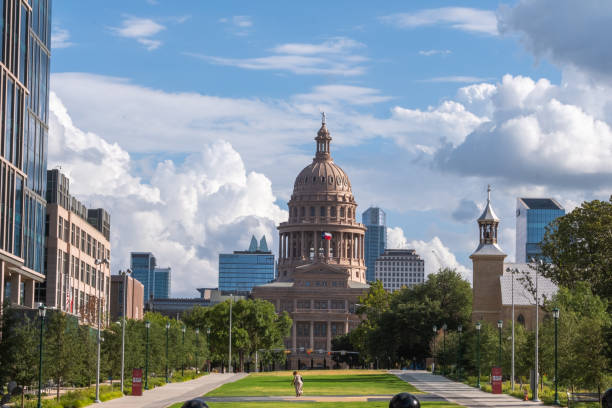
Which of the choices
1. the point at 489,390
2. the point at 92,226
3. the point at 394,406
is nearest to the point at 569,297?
the point at 489,390

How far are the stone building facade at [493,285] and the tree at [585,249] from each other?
108 ft

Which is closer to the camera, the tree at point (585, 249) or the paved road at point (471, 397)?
the paved road at point (471, 397)

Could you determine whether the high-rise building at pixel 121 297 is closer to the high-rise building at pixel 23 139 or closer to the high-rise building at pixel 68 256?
the high-rise building at pixel 68 256

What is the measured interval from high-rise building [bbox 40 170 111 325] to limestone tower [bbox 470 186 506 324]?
139 ft

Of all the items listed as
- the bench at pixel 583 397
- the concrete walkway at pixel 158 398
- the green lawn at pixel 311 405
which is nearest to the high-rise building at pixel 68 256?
the concrete walkway at pixel 158 398

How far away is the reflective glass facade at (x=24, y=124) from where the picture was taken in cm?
7919

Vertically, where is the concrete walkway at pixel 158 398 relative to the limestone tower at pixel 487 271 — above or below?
below

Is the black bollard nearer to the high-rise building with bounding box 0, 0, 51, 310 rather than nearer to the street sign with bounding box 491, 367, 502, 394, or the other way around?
the street sign with bounding box 491, 367, 502, 394

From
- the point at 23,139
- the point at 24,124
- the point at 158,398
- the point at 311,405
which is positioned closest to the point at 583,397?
the point at 311,405

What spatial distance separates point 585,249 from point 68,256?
54.4 metres

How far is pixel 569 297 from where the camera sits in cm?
7756

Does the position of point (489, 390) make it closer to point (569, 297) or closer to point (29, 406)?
point (569, 297)

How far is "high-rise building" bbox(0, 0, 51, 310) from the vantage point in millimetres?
79188

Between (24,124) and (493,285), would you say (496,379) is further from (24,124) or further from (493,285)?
(493,285)
